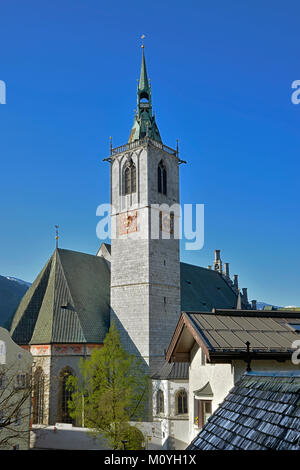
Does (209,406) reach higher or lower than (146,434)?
higher

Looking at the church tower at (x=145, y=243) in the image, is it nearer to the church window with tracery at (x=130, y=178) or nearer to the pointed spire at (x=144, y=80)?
the church window with tracery at (x=130, y=178)

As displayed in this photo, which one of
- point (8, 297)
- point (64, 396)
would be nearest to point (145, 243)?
point (64, 396)

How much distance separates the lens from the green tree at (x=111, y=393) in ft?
85.4

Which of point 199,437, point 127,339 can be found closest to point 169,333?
point 127,339

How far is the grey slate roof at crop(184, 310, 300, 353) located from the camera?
30.1 feet

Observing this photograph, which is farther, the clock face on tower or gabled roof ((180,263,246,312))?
gabled roof ((180,263,246,312))

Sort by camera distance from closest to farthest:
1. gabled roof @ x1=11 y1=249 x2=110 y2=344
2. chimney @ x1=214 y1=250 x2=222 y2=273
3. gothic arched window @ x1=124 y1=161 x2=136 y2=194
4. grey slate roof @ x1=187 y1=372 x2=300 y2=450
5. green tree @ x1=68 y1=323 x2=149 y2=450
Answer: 1. grey slate roof @ x1=187 y1=372 x2=300 y2=450
2. green tree @ x1=68 y1=323 x2=149 y2=450
3. gabled roof @ x1=11 y1=249 x2=110 y2=344
4. gothic arched window @ x1=124 y1=161 x2=136 y2=194
5. chimney @ x1=214 y1=250 x2=222 y2=273

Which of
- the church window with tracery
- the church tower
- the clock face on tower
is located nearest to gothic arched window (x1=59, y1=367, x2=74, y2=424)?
the church tower

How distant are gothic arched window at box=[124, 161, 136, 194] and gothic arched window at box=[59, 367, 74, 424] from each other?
45.2 feet

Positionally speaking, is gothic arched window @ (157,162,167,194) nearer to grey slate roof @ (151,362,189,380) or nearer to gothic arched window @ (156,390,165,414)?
grey slate roof @ (151,362,189,380)

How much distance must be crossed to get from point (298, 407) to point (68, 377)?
28381 millimetres

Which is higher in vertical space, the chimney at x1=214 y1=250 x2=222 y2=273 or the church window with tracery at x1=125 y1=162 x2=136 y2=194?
the church window with tracery at x1=125 y1=162 x2=136 y2=194
